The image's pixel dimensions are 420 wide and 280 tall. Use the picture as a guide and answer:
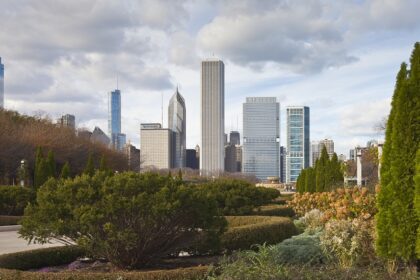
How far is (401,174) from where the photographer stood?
8594 mm

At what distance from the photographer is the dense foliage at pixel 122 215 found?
743cm

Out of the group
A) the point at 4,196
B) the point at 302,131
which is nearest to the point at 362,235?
the point at 4,196

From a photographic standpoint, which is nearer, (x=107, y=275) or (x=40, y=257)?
(x=107, y=275)

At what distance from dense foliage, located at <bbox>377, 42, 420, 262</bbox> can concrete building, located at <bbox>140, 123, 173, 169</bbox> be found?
170818 mm

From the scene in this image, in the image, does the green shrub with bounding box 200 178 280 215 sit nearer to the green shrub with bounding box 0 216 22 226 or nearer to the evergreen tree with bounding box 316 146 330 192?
the green shrub with bounding box 0 216 22 226

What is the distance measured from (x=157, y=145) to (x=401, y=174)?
18416 centimetres

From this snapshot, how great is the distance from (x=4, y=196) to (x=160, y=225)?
17.4 m

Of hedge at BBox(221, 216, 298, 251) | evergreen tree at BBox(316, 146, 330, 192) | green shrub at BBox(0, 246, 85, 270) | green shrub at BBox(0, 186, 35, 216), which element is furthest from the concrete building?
→ green shrub at BBox(0, 246, 85, 270)

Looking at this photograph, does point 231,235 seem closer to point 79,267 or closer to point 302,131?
point 79,267

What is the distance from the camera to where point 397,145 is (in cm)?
871

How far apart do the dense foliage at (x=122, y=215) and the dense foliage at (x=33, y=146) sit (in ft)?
112

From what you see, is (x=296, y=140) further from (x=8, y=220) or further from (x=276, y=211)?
(x=276, y=211)

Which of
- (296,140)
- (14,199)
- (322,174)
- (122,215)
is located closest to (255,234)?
(122,215)

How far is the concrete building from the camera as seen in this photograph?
18438 centimetres
